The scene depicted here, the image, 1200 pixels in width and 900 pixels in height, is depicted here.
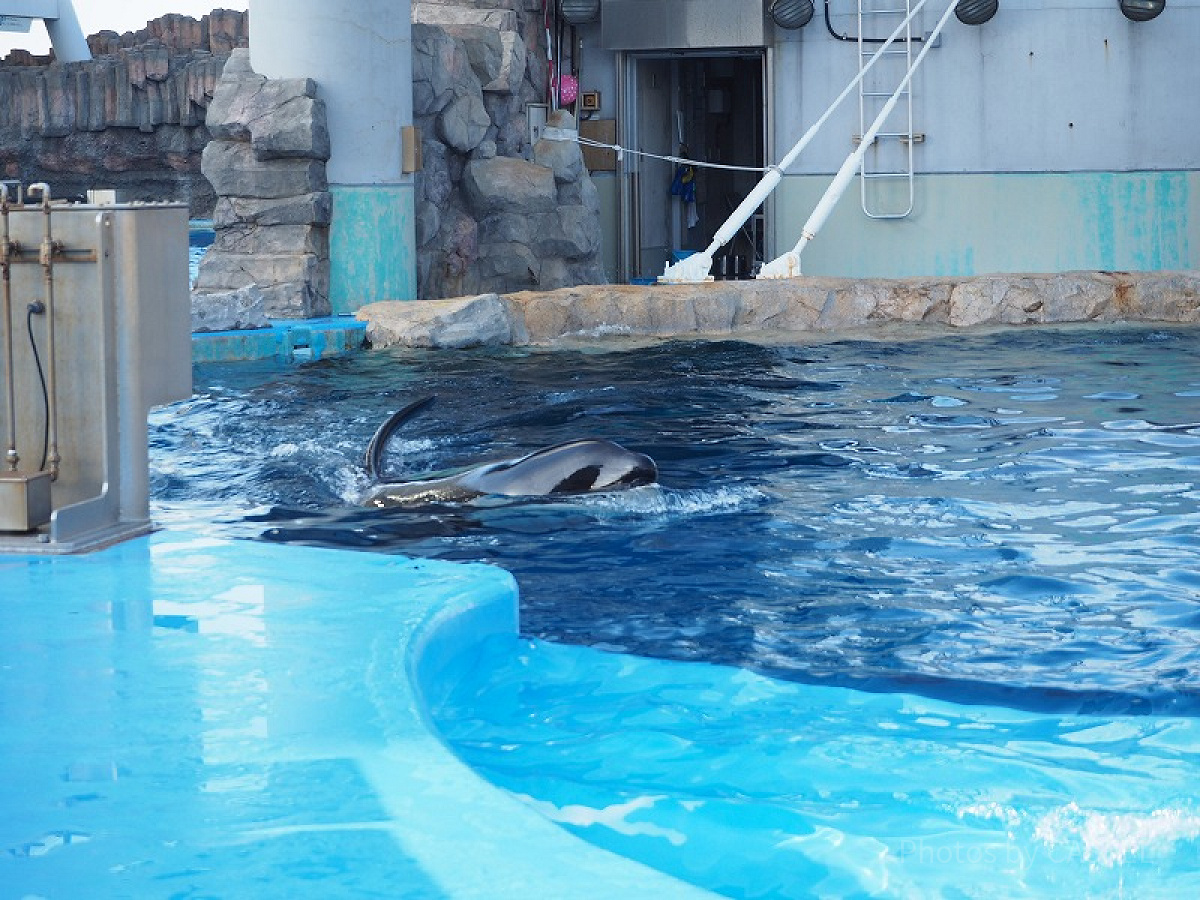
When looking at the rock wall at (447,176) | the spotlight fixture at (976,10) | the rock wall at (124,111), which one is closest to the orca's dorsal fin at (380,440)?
the rock wall at (447,176)

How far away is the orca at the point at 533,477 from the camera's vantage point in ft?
17.8

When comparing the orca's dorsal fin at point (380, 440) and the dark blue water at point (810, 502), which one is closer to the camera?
the dark blue water at point (810, 502)

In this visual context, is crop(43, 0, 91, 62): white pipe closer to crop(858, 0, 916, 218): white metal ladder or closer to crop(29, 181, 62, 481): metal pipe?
crop(858, 0, 916, 218): white metal ladder

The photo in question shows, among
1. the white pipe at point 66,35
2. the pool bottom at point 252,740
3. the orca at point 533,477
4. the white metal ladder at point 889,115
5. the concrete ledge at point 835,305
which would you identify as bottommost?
the pool bottom at point 252,740

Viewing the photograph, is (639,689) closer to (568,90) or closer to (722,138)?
(568,90)

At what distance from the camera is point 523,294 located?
428 inches

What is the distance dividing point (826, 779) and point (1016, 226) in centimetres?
1189

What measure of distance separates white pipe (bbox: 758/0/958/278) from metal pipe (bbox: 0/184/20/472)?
880 cm

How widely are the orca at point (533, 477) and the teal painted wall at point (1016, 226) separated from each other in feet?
30.0

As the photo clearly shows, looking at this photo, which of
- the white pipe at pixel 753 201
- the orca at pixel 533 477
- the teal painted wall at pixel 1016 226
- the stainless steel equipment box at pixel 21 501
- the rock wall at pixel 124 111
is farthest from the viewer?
the rock wall at pixel 124 111

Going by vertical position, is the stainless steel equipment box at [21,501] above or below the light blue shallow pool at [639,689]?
above

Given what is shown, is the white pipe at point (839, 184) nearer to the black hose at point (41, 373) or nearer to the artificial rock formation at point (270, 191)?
the artificial rock formation at point (270, 191)

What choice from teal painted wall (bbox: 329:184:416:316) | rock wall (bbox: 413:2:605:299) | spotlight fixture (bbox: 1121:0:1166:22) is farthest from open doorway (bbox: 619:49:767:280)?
teal painted wall (bbox: 329:184:416:316)

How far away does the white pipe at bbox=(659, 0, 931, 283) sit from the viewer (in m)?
12.0
